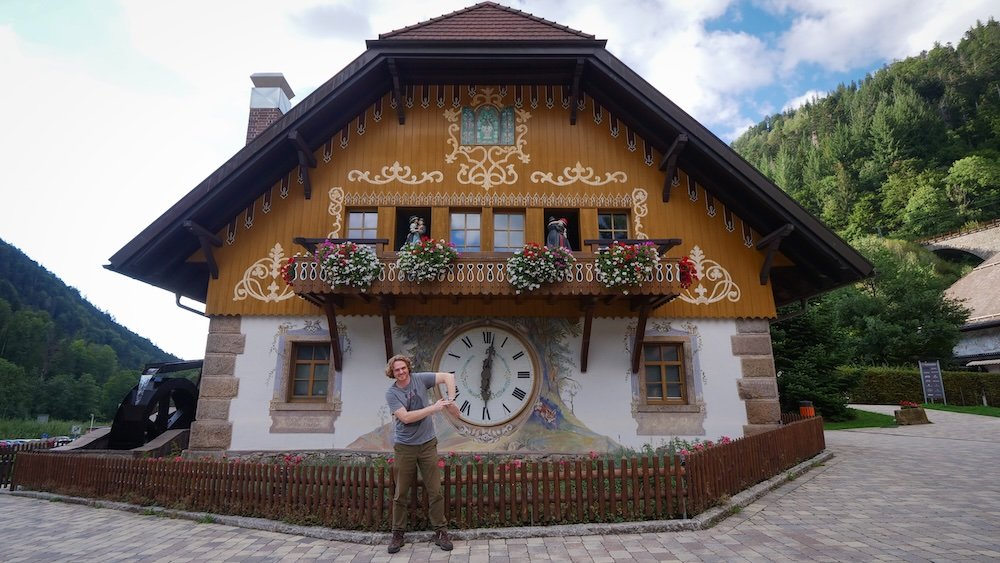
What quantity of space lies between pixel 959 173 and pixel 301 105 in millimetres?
76455

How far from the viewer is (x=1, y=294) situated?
68562 millimetres

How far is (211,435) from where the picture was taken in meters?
9.79

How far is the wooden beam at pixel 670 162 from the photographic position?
10062 millimetres

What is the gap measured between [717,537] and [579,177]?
24.3 ft

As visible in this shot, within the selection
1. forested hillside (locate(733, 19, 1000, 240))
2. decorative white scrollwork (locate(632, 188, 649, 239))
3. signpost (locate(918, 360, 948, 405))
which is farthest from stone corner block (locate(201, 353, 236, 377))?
forested hillside (locate(733, 19, 1000, 240))

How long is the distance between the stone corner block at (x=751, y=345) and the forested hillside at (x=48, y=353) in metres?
77.2

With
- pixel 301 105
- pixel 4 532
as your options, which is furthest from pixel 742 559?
pixel 301 105

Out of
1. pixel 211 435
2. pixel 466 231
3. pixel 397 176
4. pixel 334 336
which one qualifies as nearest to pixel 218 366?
pixel 211 435

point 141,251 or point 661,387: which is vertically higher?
point 141,251

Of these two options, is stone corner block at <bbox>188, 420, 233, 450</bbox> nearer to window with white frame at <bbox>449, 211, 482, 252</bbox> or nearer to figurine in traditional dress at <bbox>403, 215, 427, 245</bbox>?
figurine in traditional dress at <bbox>403, 215, 427, 245</bbox>

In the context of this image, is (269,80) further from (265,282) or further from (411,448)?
(411,448)

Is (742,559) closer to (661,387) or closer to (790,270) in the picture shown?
(661,387)

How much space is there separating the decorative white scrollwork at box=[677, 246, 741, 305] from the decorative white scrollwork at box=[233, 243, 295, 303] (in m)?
8.17

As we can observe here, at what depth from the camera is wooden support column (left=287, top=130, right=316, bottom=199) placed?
10.1m
